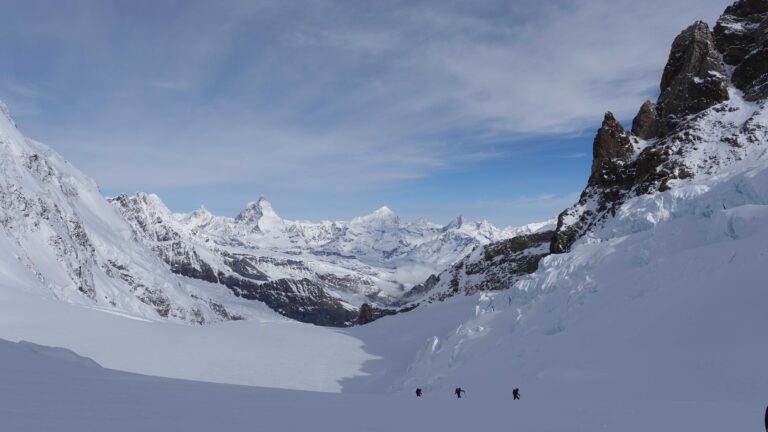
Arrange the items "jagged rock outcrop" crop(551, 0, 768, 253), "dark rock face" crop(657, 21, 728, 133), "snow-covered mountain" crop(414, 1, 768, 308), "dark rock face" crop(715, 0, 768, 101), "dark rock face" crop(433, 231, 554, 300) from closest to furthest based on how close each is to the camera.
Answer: "snow-covered mountain" crop(414, 1, 768, 308), "jagged rock outcrop" crop(551, 0, 768, 253), "dark rock face" crop(715, 0, 768, 101), "dark rock face" crop(657, 21, 728, 133), "dark rock face" crop(433, 231, 554, 300)

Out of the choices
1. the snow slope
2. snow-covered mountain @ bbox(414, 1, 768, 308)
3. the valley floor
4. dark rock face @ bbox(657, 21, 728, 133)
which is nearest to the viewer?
the valley floor

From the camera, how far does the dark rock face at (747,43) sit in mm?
58156

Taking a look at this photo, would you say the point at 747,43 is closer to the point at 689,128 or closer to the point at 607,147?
the point at 689,128

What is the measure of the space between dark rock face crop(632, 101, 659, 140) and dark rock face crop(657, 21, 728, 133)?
83 centimetres

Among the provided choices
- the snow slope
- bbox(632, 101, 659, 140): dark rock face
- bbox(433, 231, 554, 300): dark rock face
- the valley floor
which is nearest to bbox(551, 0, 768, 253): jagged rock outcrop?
bbox(632, 101, 659, 140): dark rock face

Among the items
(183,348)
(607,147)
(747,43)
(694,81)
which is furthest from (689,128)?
(183,348)

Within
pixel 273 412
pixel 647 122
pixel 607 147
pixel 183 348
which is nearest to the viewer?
pixel 273 412

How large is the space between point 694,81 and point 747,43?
975 cm

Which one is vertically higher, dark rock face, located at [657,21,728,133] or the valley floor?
dark rock face, located at [657,21,728,133]

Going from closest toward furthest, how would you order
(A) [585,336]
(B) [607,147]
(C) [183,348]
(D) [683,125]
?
(A) [585,336] → (C) [183,348] → (D) [683,125] → (B) [607,147]

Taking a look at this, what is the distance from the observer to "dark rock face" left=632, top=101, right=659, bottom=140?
67.1 meters

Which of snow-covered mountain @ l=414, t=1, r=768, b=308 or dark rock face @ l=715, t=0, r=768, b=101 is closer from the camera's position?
snow-covered mountain @ l=414, t=1, r=768, b=308

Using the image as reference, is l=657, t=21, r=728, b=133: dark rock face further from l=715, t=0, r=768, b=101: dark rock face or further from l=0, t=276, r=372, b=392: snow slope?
l=0, t=276, r=372, b=392: snow slope

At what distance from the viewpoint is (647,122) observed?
67.6 metres
